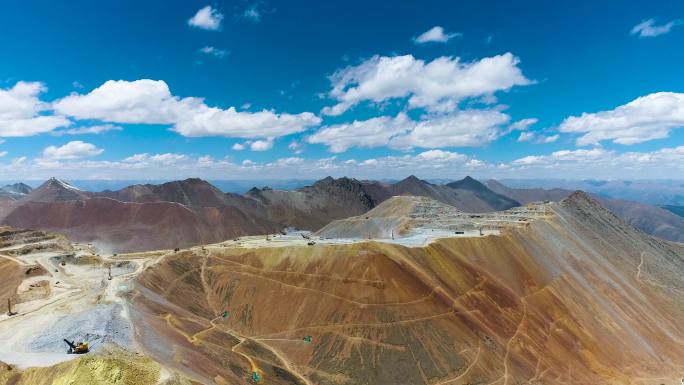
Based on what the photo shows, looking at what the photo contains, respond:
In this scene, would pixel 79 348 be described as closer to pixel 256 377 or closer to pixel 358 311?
pixel 256 377

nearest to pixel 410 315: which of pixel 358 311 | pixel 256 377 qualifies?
pixel 358 311

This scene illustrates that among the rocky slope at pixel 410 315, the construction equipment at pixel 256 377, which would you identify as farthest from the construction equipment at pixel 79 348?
the construction equipment at pixel 256 377

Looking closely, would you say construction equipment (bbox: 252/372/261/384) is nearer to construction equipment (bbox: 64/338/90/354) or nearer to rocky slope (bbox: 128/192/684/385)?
rocky slope (bbox: 128/192/684/385)

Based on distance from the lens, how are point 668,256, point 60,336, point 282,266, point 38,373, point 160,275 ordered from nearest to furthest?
point 38,373 → point 60,336 → point 160,275 → point 282,266 → point 668,256

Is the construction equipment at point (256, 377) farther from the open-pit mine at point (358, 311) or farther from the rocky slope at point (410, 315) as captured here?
the rocky slope at point (410, 315)

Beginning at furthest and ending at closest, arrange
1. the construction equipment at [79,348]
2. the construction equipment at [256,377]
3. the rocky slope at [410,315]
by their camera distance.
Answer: the rocky slope at [410,315] → the construction equipment at [256,377] → the construction equipment at [79,348]

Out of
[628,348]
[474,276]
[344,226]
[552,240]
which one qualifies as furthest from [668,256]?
[344,226]

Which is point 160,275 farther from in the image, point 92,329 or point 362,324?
point 362,324
